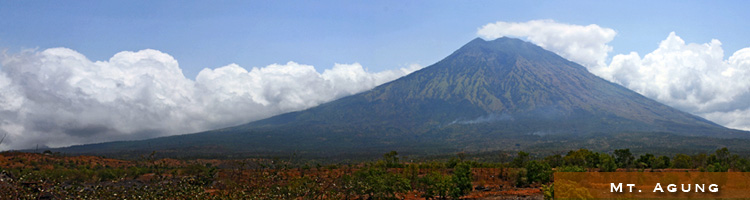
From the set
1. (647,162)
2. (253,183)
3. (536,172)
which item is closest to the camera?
(253,183)

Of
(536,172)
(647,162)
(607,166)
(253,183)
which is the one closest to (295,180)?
(253,183)

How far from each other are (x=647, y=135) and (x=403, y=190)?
13156 cm

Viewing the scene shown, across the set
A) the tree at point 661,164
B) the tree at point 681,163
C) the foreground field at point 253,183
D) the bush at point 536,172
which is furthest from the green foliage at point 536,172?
the tree at point 681,163

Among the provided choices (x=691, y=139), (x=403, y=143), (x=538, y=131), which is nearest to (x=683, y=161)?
(x=691, y=139)

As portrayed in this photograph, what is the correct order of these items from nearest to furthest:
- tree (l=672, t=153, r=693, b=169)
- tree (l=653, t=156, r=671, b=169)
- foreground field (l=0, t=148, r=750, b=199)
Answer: foreground field (l=0, t=148, r=750, b=199), tree (l=672, t=153, r=693, b=169), tree (l=653, t=156, r=671, b=169)

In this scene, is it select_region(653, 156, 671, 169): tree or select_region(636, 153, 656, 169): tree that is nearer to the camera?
select_region(653, 156, 671, 169): tree

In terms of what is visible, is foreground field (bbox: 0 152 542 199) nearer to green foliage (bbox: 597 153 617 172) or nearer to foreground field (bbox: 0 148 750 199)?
foreground field (bbox: 0 148 750 199)

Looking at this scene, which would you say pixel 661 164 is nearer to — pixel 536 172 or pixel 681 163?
pixel 681 163

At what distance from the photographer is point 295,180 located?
62.6 feet

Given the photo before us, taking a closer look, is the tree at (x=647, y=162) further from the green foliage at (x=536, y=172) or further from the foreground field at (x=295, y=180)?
the green foliage at (x=536, y=172)

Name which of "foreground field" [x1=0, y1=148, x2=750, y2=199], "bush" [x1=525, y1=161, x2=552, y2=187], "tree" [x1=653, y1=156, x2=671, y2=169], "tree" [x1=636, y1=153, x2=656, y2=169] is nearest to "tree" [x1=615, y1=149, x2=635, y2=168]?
"foreground field" [x1=0, y1=148, x2=750, y2=199]

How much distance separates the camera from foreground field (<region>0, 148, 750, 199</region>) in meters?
12.8

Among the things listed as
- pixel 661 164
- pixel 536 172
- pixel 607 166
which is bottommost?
pixel 661 164

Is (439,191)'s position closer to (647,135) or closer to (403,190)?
(403,190)
